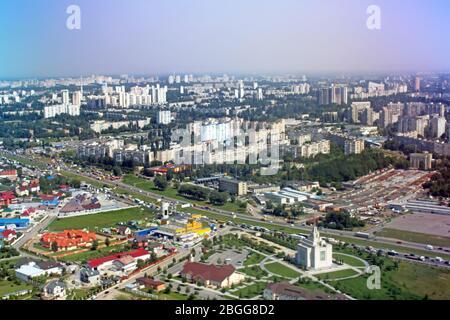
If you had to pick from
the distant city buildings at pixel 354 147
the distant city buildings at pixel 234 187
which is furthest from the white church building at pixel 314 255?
the distant city buildings at pixel 354 147

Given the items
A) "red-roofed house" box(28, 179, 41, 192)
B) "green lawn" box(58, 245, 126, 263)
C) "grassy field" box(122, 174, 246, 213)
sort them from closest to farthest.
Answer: "green lawn" box(58, 245, 126, 263), "grassy field" box(122, 174, 246, 213), "red-roofed house" box(28, 179, 41, 192)

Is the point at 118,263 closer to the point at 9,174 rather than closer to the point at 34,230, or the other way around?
the point at 34,230

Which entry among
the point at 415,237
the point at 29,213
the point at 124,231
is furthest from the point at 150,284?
the point at 29,213

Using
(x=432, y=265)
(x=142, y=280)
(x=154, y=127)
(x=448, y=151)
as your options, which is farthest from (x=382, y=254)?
(x=154, y=127)

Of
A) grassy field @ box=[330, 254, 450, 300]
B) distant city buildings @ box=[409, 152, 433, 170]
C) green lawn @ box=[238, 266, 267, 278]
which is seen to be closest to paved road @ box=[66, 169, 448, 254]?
grassy field @ box=[330, 254, 450, 300]

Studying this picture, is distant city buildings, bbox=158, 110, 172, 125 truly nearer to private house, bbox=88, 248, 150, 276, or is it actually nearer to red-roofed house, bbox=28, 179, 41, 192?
red-roofed house, bbox=28, 179, 41, 192

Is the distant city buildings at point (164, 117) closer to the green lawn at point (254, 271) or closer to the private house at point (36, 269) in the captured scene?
the private house at point (36, 269)
